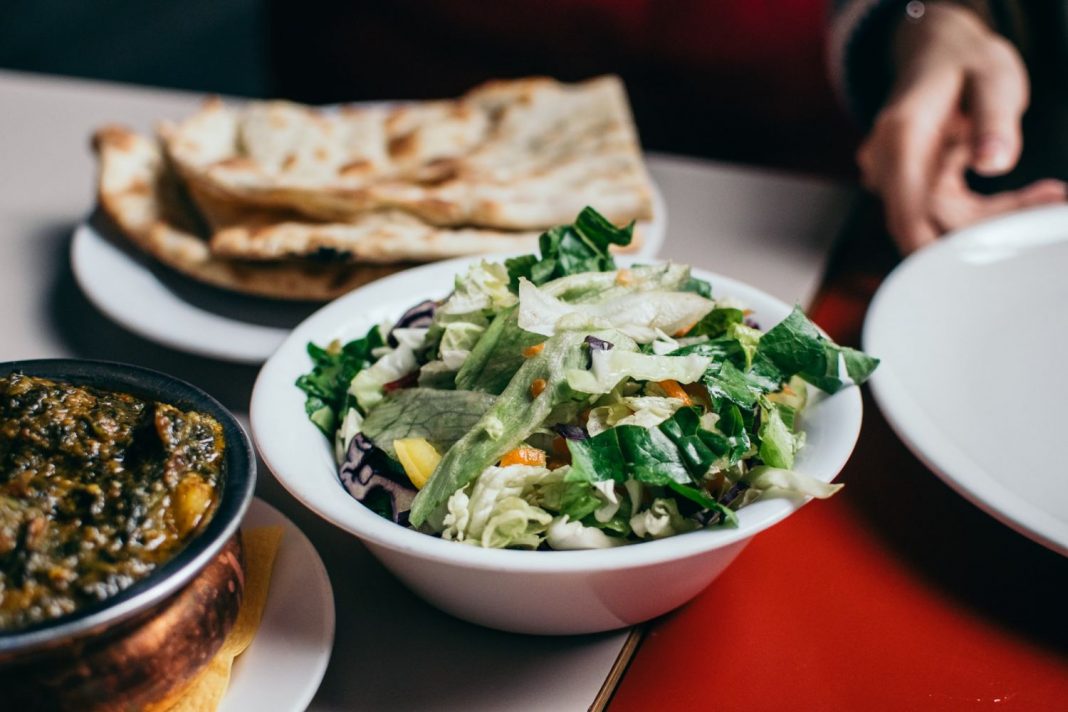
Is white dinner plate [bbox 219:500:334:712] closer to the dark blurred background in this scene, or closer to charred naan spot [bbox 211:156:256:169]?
charred naan spot [bbox 211:156:256:169]

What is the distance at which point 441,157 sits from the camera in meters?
1.85

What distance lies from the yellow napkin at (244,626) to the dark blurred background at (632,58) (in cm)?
242

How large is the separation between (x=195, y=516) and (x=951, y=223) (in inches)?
58.0

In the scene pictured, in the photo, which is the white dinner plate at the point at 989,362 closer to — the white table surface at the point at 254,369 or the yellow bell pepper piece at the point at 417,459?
the white table surface at the point at 254,369

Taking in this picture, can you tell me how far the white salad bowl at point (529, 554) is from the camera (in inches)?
32.7

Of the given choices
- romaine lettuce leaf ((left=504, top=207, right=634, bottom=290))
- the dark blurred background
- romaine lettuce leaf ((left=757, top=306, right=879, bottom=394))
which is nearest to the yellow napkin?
romaine lettuce leaf ((left=504, top=207, right=634, bottom=290))

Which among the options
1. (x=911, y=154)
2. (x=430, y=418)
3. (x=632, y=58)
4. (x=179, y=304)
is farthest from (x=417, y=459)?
(x=632, y=58)

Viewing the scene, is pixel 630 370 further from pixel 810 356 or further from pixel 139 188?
pixel 139 188

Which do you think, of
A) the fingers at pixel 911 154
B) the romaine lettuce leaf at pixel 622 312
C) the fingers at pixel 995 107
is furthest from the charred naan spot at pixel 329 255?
the fingers at pixel 995 107

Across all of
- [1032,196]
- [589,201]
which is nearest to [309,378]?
[589,201]

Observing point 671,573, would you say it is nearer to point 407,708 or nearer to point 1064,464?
point 407,708

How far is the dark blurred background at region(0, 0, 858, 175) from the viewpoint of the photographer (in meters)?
2.94

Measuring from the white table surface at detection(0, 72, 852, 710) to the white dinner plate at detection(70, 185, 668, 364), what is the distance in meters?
0.08

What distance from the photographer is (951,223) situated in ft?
5.72
